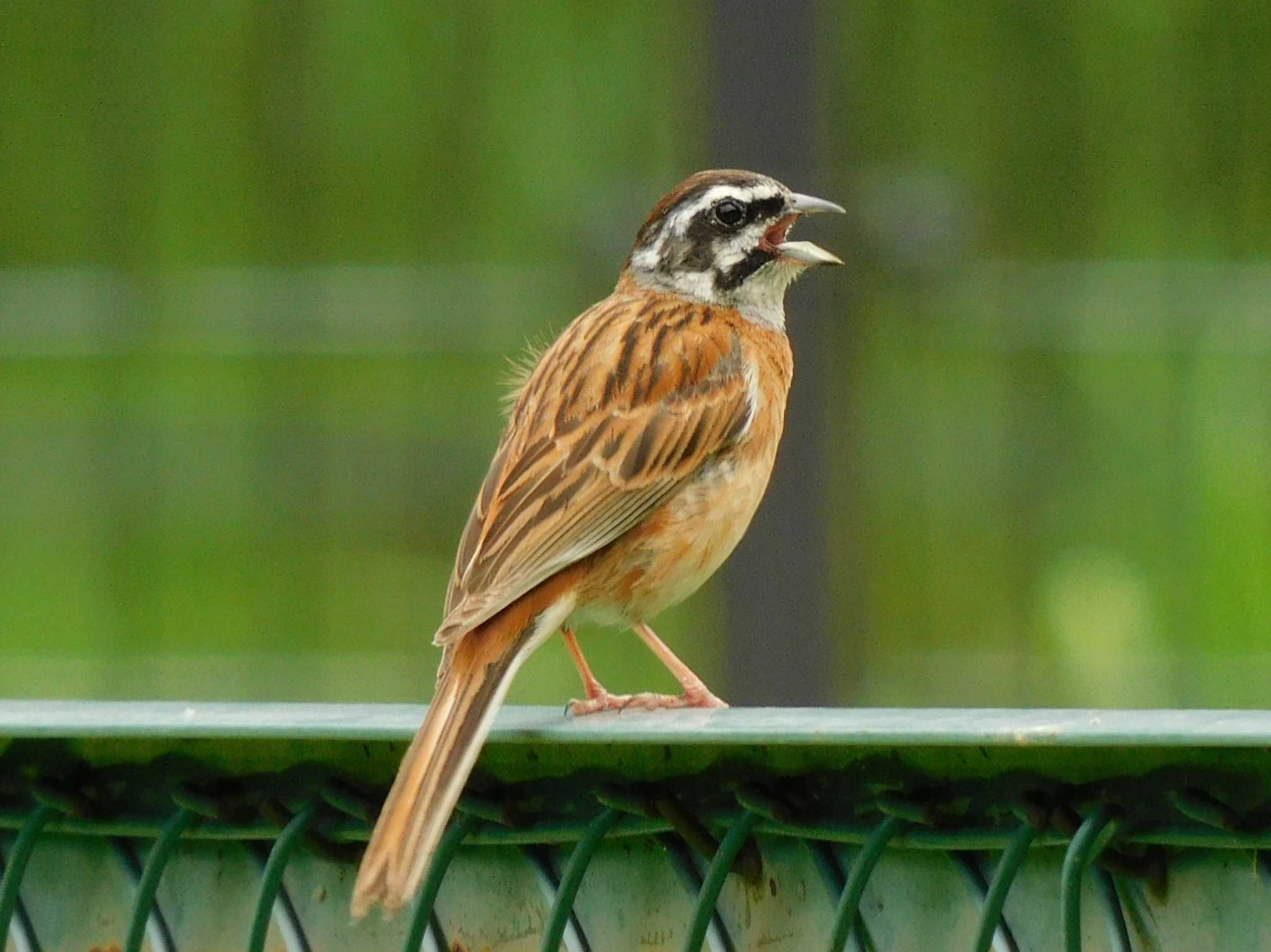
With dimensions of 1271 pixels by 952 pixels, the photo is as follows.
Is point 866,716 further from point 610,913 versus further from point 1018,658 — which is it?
point 1018,658

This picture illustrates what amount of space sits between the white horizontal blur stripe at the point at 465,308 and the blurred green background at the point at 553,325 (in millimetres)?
15

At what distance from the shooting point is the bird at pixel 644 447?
3.60 meters

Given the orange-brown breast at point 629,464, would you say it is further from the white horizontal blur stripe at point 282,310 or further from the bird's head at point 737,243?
the white horizontal blur stripe at point 282,310

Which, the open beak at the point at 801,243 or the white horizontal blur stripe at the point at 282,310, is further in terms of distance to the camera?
the white horizontal blur stripe at the point at 282,310

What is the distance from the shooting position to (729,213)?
455cm

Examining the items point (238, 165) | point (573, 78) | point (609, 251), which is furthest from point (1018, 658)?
point (238, 165)

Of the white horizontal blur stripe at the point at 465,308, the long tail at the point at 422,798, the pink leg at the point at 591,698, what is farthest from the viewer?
the white horizontal blur stripe at the point at 465,308

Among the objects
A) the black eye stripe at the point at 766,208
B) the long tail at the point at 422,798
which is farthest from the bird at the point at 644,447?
the long tail at the point at 422,798

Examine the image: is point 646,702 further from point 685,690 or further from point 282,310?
point 282,310

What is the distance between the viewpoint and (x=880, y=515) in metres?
8.32

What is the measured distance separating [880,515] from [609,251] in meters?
1.38

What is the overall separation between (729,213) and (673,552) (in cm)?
88

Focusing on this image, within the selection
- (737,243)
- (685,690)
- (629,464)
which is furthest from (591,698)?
(737,243)

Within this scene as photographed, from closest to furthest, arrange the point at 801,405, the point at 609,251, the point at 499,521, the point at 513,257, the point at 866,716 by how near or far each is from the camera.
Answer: the point at 866,716 → the point at 499,521 → the point at 801,405 → the point at 609,251 → the point at 513,257
